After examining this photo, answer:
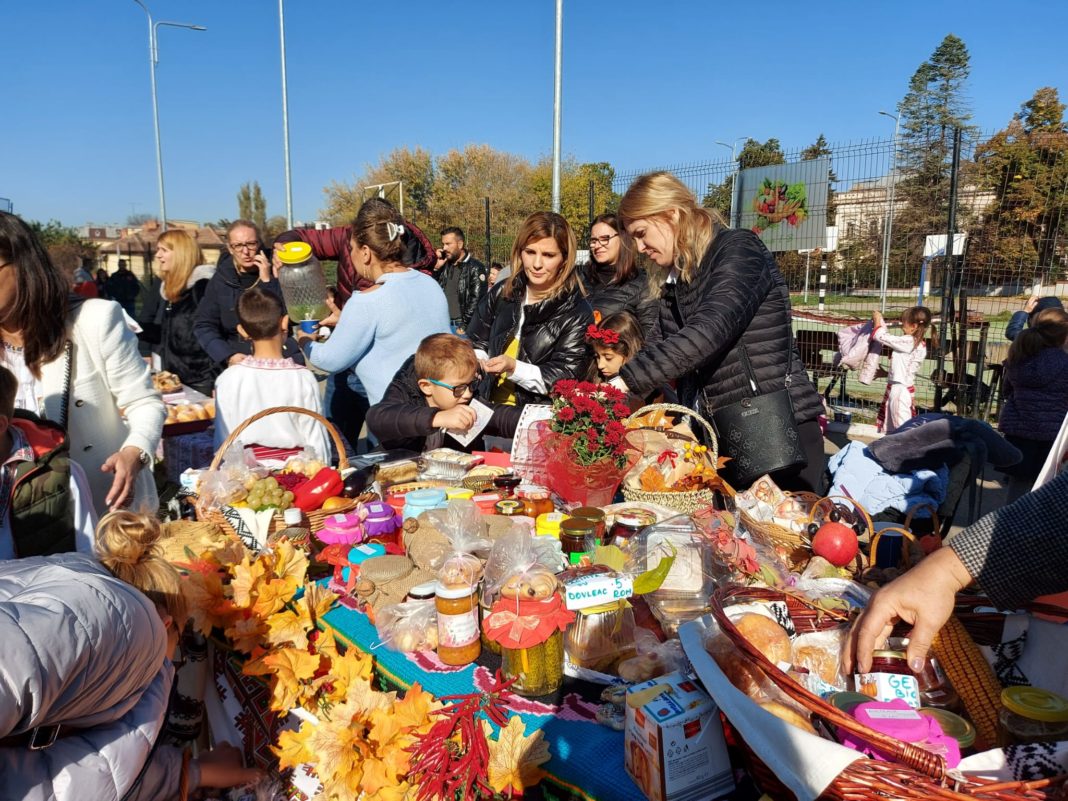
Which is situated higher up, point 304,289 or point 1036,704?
point 304,289

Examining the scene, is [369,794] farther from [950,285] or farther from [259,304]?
[950,285]

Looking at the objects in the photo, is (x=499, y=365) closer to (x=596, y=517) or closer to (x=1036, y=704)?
(x=596, y=517)

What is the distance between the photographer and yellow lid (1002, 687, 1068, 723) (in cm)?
105

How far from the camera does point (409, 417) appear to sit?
2918mm

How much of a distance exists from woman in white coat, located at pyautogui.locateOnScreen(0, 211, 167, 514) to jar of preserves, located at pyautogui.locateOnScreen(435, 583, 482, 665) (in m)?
1.38

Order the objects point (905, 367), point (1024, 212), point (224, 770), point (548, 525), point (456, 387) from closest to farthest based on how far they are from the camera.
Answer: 1. point (224, 770)
2. point (548, 525)
3. point (456, 387)
4. point (905, 367)
5. point (1024, 212)

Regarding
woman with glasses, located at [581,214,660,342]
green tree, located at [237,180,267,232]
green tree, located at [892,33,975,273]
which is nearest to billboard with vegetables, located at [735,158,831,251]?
green tree, located at [892,33,975,273]

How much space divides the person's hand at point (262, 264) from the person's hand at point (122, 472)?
2773 mm

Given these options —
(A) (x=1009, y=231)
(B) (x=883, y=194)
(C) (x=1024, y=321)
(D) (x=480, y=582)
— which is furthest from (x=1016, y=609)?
(B) (x=883, y=194)

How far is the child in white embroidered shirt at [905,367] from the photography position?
685 centimetres

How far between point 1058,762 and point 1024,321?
7.21 m

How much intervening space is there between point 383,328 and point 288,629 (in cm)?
207

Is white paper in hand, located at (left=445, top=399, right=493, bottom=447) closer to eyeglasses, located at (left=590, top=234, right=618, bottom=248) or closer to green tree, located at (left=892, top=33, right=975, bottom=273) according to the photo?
eyeglasses, located at (left=590, top=234, right=618, bottom=248)

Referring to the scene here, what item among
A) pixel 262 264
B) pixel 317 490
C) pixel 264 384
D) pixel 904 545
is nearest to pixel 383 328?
pixel 264 384
